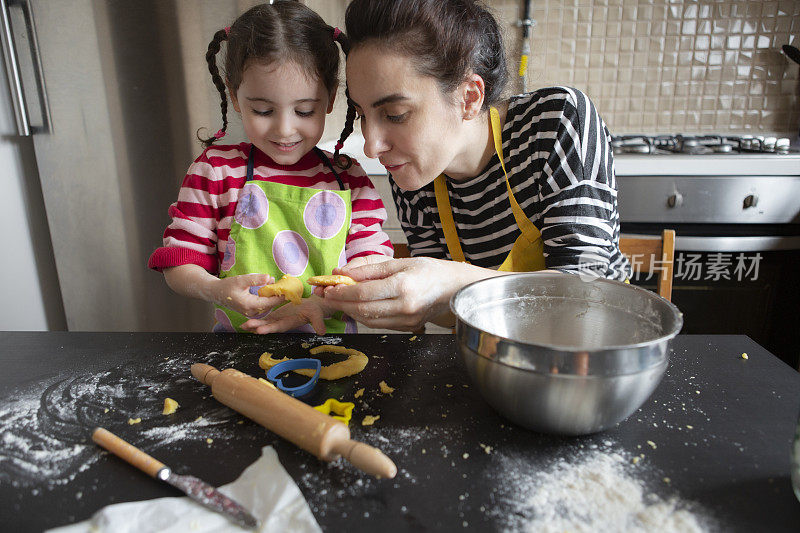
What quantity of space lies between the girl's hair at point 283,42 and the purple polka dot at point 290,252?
0.33 m

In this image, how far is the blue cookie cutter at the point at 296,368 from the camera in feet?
2.42

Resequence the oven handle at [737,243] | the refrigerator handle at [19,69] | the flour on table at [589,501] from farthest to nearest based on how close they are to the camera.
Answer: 1. the oven handle at [737,243]
2. the refrigerator handle at [19,69]
3. the flour on table at [589,501]

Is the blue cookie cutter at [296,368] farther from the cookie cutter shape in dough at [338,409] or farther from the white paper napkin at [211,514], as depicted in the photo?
the white paper napkin at [211,514]

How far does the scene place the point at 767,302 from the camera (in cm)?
201

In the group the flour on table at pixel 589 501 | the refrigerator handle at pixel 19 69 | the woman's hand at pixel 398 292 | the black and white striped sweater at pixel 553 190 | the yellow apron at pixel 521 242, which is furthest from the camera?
the refrigerator handle at pixel 19 69

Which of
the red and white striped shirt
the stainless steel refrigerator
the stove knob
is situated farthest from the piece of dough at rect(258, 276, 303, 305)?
the stove knob

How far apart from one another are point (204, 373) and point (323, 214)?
1.71 ft

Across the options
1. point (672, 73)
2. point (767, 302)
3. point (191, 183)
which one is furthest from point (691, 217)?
point (191, 183)

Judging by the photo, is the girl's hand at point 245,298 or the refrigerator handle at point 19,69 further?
the refrigerator handle at point 19,69

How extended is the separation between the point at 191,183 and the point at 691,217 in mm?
1687

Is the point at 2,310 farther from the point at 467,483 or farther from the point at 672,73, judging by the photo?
the point at 672,73

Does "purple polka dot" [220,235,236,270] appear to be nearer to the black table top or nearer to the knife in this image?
the black table top

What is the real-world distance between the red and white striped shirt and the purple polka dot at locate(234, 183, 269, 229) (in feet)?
0.09

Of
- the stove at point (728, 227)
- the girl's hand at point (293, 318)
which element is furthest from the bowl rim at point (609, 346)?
the stove at point (728, 227)
